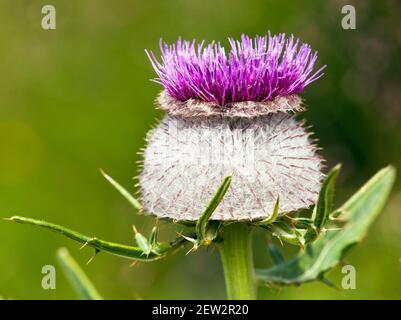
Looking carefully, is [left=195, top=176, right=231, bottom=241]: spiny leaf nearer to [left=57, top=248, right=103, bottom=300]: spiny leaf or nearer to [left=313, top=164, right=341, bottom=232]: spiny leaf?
[left=313, top=164, right=341, bottom=232]: spiny leaf

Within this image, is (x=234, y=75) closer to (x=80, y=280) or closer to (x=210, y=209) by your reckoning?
(x=210, y=209)

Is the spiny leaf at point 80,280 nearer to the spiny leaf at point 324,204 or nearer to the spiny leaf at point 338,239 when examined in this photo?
the spiny leaf at point 338,239

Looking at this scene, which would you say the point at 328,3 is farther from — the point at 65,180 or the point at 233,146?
the point at 233,146

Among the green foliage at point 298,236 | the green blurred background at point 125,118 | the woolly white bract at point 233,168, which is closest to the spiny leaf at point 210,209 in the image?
the green foliage at point 298,236

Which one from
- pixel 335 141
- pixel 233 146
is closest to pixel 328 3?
pixel 335 141

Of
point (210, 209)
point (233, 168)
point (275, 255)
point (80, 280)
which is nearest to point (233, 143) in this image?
point (233, 168)

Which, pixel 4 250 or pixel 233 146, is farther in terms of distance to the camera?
pixel 4 250
